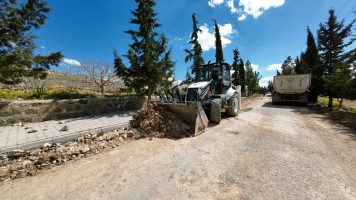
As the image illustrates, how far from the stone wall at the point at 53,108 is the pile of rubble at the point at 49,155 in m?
3.11

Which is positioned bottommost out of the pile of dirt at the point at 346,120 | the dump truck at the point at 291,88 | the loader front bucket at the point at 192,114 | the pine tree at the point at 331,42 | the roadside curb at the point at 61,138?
the pile of dirt at the point at 346,120

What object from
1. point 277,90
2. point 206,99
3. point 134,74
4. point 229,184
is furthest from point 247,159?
point 277,90

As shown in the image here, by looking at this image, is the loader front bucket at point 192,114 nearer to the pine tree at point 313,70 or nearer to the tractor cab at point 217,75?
the tractor cab at point 217,75

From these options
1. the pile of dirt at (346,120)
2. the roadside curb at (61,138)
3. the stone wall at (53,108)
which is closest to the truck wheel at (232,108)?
the pile of dirt at (346,120)

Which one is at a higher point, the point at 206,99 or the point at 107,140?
the point at 206,99

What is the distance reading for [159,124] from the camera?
538cm

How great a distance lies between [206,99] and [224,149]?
291 cm

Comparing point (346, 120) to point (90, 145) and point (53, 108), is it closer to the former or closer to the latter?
point (90, 145)

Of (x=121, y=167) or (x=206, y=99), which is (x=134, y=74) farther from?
(x=121, y=167)

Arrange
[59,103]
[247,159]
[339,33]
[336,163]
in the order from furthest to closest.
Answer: [339,33]
[59,103]
[247,159]
[336,163]

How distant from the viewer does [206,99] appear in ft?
21.7

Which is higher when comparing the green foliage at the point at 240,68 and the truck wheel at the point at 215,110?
the green foliage at the point at 240,68

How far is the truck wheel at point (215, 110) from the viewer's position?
6127 millimetres

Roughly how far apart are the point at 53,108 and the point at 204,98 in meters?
6.09
